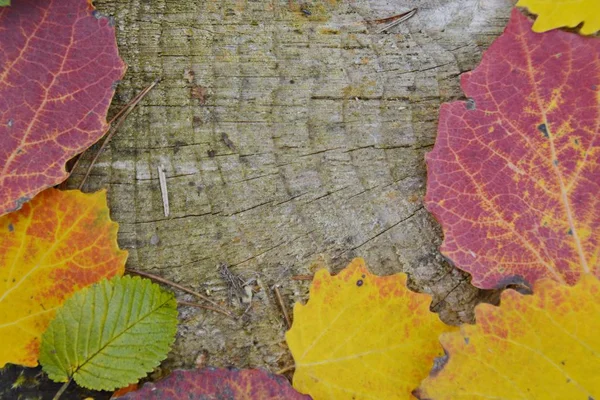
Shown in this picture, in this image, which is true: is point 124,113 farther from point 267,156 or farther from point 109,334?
point 109,334

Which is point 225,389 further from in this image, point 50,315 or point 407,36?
point 407,36

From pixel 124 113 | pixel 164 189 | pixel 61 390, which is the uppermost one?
pixel 124 113

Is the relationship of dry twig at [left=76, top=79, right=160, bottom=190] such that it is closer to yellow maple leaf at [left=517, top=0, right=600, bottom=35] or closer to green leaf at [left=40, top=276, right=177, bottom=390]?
green leaf at [left=40, top=276, right=177, bottom=390]

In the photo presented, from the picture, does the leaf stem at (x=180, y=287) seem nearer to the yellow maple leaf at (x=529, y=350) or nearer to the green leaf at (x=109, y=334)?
the green leaf at (x=109, y=334)

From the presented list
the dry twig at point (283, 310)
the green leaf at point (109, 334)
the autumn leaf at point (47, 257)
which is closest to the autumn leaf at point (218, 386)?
the green leaf at point (109, 334)

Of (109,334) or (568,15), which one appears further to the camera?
(568,15)

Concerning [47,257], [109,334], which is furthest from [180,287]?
[47,257]

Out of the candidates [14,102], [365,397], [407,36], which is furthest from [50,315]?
[407,36]
